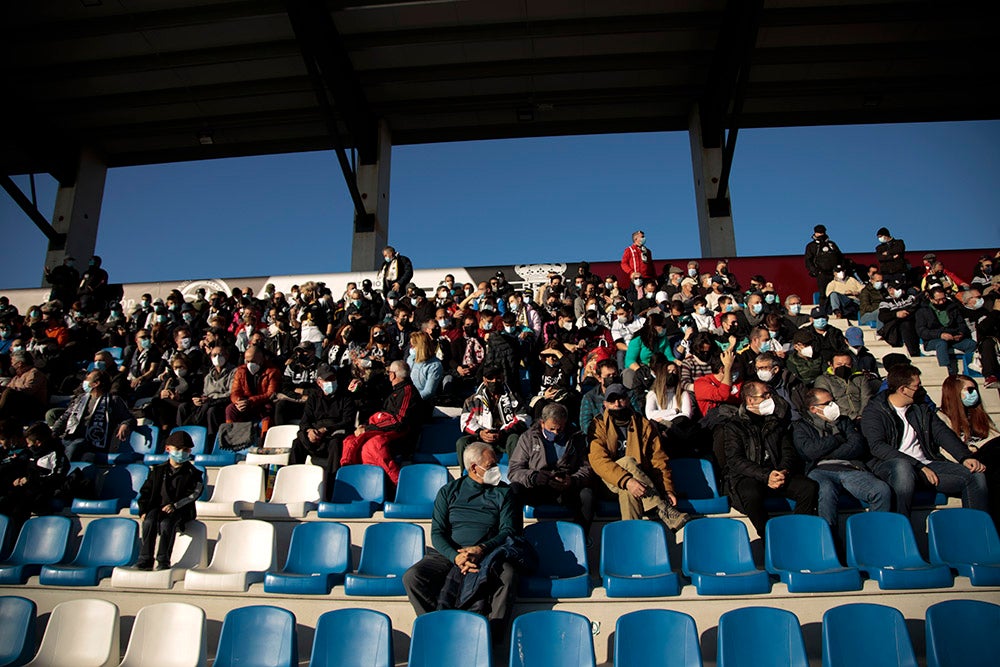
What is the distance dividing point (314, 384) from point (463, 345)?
6.81 feet

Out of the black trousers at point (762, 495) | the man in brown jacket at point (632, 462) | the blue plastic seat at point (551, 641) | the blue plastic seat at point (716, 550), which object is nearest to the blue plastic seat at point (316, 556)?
the blue plastic seat at point (551, 641)

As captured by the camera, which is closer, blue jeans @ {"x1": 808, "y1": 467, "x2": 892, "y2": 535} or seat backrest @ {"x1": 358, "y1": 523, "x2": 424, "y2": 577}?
seat backrest @ {"x1": 358, "y1": 523, "x2": 424, "y2": 577}

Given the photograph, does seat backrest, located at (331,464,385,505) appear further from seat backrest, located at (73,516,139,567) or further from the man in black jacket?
seat backrest, located at (73,516,139,567)

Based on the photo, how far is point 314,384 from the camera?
308 inches

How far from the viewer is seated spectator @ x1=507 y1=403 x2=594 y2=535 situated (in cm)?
494

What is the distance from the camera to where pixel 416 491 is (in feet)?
17.8

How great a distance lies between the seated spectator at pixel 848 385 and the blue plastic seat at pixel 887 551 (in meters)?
1.75

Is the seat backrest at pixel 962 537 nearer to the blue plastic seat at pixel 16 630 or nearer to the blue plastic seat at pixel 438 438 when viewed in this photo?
the blue plastic seat at pixel 438 438

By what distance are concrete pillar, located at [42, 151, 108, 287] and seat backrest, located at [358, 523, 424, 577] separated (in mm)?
16526

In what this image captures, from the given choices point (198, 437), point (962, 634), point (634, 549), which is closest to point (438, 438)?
point (198, 437)

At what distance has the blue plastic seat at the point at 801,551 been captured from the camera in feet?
13.4

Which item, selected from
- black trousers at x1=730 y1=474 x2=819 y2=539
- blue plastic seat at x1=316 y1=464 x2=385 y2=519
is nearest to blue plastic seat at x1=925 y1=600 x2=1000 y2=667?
black trousers at x1=730 y1=474 x2=819 y2=539

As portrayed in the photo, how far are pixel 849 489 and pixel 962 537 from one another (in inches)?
28.4

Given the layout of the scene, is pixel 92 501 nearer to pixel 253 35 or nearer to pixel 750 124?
pixel 253 35
